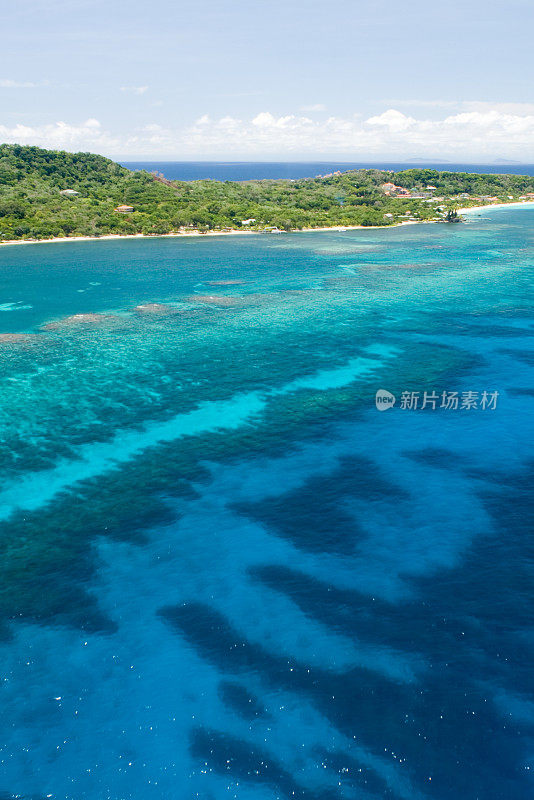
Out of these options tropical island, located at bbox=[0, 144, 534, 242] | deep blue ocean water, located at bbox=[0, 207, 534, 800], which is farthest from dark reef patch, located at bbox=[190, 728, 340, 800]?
tropical island, located at bbox=[0, 144, 534, 242]

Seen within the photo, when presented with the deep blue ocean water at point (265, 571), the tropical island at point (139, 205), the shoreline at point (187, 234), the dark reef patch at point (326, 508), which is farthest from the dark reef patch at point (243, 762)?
the tropical island at point (139, 205)

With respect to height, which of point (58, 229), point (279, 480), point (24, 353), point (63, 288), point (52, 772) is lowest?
point (52, 772)

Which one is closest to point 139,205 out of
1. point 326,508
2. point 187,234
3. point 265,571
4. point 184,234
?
point 184,234

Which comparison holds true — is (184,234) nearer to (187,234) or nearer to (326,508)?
(187,234)

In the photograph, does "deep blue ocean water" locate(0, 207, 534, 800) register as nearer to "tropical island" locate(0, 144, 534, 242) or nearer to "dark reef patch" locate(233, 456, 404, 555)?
"dark reef patch" locate(233, 456, 404, 555)

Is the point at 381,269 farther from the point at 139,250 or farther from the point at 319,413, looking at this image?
the point at 319,413

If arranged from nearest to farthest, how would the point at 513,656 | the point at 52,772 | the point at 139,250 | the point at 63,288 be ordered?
the point at 52,772 < the point at 513,656 < the point at 63,288 < the point at 139,250

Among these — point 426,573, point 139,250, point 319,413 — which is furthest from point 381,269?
point 426,573
